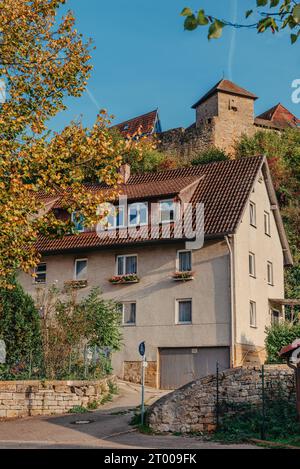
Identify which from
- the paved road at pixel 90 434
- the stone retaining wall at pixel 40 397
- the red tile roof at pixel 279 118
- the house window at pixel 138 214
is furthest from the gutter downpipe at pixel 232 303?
the red tile roof at pixel 279 118

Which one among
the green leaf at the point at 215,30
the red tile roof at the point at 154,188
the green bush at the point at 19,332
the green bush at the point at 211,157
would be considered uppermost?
the green bush at the point at 211,157

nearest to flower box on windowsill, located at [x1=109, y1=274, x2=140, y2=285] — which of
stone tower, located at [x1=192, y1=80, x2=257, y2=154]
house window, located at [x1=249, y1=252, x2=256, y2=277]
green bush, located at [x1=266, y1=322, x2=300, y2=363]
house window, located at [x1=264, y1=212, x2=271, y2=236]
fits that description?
house window, located at [x1=249, y1=252, x2=256, y2=277]

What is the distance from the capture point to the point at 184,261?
1179 inches

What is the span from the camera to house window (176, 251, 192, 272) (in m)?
29.8

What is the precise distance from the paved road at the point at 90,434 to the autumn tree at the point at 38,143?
394 cm

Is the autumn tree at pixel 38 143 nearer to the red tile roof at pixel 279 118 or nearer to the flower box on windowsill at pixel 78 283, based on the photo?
the flower box on windowsill at pixel 78 283

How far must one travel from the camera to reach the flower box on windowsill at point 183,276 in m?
29.3

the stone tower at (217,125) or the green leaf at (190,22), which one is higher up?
the stone tower at (217,125)

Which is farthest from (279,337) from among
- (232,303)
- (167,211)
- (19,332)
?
(19,332)

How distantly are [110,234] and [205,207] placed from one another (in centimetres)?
438

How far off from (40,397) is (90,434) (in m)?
4.21

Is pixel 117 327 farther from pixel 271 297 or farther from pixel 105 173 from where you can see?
pixel 105 173

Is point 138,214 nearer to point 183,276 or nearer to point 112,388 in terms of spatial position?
point 183,276

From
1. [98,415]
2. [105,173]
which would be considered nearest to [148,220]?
[98,415]
